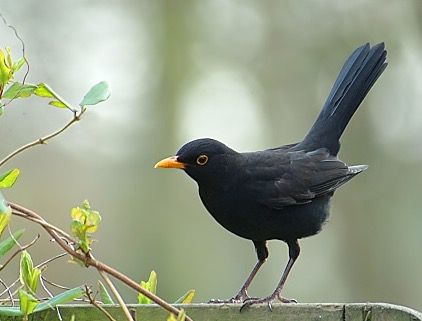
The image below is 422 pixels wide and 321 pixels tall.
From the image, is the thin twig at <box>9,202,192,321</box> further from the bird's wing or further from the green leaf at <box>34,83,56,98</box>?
the bird's wing

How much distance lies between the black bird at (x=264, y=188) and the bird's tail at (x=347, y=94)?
0.14 meters

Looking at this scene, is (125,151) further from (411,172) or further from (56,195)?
(411,172)

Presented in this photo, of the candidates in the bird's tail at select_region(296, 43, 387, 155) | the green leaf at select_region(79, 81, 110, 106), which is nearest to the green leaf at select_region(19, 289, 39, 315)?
the green leaf at select_region(79, 81, 110, 106)

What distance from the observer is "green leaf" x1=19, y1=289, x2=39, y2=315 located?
1897 millimetres

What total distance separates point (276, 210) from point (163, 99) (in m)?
7.89

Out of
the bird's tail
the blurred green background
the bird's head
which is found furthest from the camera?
the blurred green background

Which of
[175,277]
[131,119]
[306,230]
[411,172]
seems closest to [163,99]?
[131,119]

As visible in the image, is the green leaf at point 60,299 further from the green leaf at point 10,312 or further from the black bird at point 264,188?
the black bird at point 264,188

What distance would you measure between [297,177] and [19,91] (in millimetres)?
2051

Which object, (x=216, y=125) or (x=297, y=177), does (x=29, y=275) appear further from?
(x=216, y=125)

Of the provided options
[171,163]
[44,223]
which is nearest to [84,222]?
[44,223]

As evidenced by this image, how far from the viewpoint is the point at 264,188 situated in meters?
3.73

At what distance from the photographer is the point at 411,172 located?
10.9m

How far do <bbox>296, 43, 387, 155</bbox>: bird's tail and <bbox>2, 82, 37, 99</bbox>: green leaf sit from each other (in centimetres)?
241
